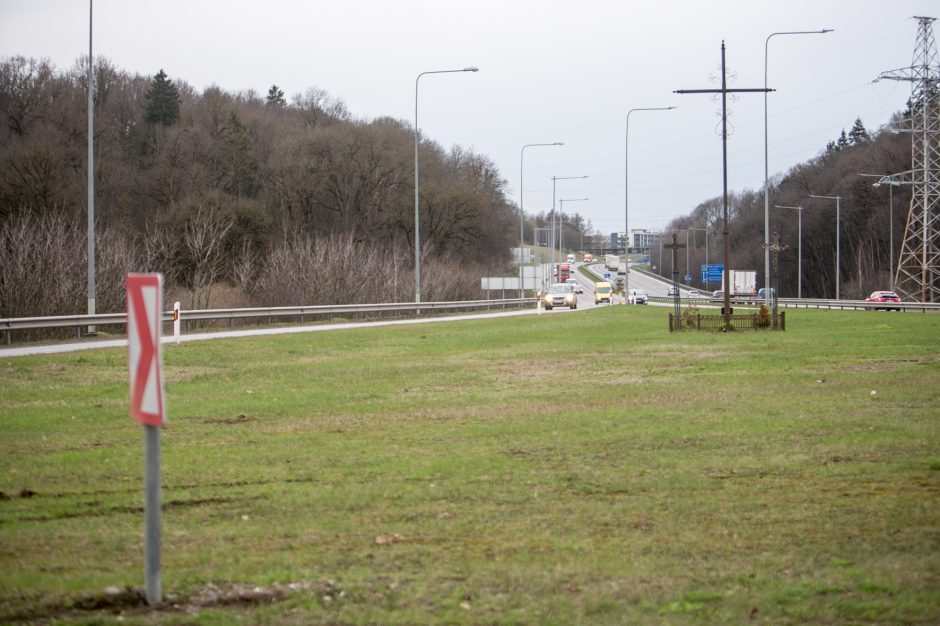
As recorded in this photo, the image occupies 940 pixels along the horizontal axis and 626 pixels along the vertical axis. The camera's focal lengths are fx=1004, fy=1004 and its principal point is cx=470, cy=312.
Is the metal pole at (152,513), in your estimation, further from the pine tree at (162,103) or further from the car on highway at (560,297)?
the pine tree at (162,103)

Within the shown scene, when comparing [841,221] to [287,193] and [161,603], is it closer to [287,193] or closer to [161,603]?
[287,193]

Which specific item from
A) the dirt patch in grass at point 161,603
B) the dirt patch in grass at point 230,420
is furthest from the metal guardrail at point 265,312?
the dirt patch in grass at point 161,603

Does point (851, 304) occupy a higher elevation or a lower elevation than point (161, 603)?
higher

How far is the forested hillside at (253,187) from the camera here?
6400cm

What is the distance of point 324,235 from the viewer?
319ft

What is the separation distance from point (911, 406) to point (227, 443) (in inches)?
364

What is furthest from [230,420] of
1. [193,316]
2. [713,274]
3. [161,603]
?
[713,274]

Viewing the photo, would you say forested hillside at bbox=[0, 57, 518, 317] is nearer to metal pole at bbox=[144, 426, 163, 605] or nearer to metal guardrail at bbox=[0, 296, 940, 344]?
metal guardrail at bbox=[0, 296, 940, 344]

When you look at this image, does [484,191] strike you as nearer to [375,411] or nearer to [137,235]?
[137,235]

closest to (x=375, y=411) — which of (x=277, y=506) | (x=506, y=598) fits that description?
(x=277, y=506)

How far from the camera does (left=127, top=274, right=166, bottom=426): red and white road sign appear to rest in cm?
536

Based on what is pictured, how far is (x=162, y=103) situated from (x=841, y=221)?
7184cm

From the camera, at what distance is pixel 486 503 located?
8.21m

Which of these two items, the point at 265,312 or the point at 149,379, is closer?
the point at 149,379
